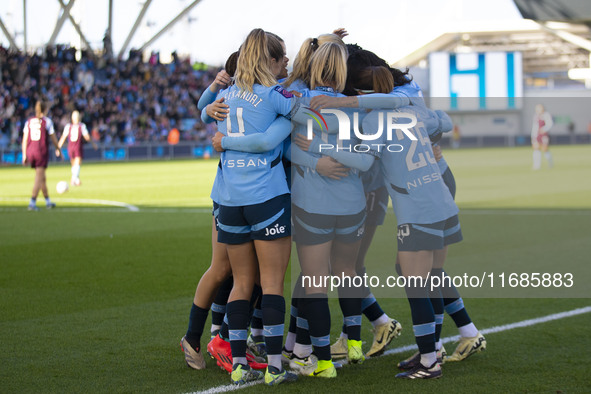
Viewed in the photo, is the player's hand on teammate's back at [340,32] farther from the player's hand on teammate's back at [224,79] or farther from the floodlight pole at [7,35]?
the floodlight pole at [7,35]

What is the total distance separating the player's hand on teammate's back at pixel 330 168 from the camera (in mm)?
4770

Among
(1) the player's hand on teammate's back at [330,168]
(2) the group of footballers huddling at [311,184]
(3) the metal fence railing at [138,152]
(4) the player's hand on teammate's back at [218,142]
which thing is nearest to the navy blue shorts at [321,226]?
(2) the group of footballers huddling at [311,184]

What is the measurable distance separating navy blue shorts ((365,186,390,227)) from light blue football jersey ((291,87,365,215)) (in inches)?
16.9

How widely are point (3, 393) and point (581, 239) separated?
310 inches

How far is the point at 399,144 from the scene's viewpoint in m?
4.86

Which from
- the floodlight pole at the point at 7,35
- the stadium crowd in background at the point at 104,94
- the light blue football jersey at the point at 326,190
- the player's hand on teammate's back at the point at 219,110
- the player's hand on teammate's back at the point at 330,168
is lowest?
the light blue football jersey at the point at 326,190

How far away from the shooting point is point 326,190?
482 cm

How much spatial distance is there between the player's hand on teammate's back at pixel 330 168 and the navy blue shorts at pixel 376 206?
533 mm

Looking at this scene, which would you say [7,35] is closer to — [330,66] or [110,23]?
[110,23]

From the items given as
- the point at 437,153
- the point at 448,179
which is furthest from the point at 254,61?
the point at 448,179

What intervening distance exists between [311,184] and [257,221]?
41 cm

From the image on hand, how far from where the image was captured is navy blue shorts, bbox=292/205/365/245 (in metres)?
4.82

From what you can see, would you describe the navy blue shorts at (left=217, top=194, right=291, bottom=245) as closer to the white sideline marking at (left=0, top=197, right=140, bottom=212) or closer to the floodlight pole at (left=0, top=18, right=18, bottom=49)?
the white sideline marking at (left=0, top=197, right=140, bottom=212)

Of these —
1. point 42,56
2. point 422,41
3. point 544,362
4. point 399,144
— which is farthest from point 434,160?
point 422,41
